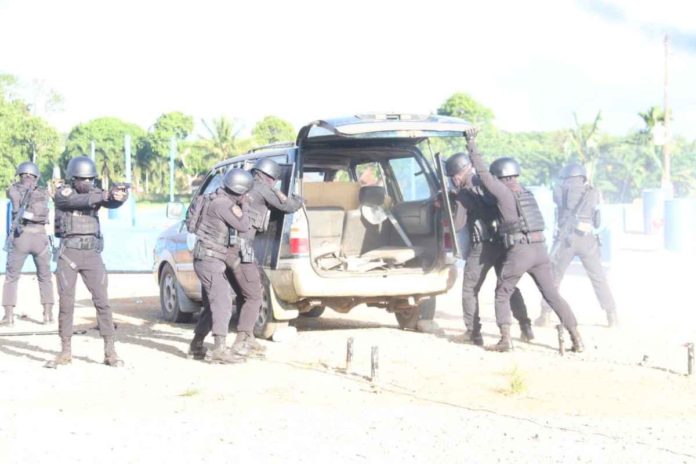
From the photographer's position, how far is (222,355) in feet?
27.0

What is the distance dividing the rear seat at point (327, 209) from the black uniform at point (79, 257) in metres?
2.23

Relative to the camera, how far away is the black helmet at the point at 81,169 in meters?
8.10

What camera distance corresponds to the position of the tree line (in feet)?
183

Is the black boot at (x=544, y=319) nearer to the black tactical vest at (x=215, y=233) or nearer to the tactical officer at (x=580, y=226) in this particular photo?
the tactical officer at (x=580, y=226)

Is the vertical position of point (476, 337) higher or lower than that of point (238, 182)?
lower

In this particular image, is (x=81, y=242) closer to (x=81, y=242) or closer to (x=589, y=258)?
(x=81, y=242)

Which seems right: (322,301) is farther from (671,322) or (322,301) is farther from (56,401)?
(671,322)

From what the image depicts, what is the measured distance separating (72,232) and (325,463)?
3.98 metres

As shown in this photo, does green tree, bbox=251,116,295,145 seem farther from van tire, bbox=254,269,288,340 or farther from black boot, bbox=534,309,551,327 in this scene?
van tire, bbox=254,269,288,340

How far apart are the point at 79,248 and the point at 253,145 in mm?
66893

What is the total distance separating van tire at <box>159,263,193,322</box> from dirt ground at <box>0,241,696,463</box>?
0.33m

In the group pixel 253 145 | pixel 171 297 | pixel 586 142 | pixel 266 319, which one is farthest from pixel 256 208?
pixel 253 145

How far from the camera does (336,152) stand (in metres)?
9.70

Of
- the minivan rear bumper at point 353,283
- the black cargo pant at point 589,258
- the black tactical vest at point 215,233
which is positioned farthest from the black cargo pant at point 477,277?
the black tactical vest at point 215,233
